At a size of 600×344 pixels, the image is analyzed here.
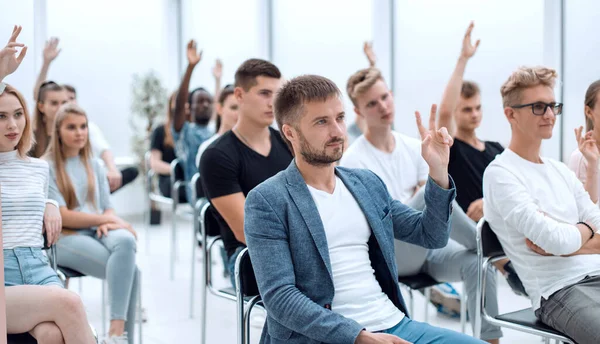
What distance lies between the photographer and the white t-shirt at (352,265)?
1764 millimetres

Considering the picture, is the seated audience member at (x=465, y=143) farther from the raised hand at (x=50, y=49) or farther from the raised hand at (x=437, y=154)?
the raised hand at (x=50, y=49)

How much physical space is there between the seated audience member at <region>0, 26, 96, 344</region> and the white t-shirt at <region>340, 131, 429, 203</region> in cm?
129

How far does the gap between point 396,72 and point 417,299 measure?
188cm

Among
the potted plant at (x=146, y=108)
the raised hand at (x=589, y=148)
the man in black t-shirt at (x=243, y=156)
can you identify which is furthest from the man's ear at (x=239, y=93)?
the potted plant at (x=146, y=108)

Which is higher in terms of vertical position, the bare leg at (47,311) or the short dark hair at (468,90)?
the short dark hair at (468,90)

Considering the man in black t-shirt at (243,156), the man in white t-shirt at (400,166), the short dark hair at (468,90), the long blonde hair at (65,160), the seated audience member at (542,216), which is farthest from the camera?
the short dark hair at (468,90)

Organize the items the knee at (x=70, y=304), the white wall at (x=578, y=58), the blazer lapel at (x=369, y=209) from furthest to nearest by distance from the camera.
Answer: the white wall at (x=578, y=58), the knee at (x=70, y=304), the blazer lapel at (x=369, y=209)

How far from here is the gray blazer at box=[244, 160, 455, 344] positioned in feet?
5.41

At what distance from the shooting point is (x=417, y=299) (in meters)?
3.95

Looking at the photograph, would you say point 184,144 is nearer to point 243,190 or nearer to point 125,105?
point 243,190

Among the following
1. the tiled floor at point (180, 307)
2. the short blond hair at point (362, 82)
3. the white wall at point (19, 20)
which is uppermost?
the white wall at point (19, 20)

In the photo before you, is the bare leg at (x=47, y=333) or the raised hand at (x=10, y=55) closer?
the raised hand at (x=10, y=55)

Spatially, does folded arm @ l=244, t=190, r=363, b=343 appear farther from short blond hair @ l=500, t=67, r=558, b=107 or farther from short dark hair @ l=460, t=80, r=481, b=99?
short dark hair @ l=460, t=80, r=481, b=99

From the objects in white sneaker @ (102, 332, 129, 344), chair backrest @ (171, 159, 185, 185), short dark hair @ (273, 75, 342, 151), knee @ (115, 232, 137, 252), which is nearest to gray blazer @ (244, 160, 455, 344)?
short dark hair @ (273, 75, 342, 151)
